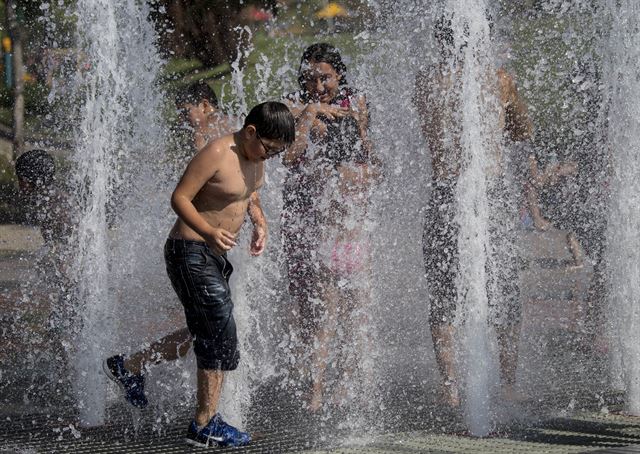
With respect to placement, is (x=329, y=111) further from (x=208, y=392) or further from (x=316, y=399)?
(x=208, y=392)

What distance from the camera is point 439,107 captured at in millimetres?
5363

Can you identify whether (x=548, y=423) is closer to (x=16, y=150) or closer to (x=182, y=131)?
(x=182, y=131)

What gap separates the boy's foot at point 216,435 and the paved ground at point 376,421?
0.05 meters

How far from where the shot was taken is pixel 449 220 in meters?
5.30

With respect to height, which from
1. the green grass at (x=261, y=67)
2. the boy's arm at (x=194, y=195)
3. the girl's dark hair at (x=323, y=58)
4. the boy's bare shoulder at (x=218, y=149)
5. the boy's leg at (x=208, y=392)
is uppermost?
the green grass at (x=261, y=67)

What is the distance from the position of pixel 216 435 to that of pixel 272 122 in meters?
1.21

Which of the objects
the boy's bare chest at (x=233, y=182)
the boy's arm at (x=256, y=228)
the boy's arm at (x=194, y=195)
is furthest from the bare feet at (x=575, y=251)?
the boy's arm at (x=194, y=195)

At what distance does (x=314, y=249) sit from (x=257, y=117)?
3.73 ft

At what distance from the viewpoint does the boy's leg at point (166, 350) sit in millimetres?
4867

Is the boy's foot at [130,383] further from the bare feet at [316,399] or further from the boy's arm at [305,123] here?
the boy's arm at [305,123]

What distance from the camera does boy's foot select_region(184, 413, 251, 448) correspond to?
14.9ft

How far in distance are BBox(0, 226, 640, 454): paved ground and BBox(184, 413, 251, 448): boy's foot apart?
0.05 metres

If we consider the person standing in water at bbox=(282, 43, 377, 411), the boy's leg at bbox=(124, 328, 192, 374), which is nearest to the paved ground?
the boy's leg at bbox=(124, 328, 192, 374)

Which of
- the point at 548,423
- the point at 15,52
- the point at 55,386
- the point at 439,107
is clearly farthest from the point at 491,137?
the point at 15,52
